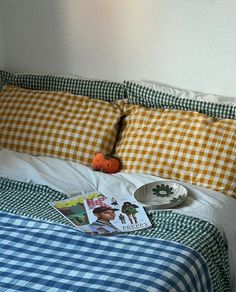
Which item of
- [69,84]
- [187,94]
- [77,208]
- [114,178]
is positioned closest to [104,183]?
[114,178]

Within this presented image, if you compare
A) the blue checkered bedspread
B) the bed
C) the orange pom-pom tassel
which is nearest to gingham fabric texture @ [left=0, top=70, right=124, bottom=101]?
the bed

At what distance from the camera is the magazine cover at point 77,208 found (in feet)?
7.59

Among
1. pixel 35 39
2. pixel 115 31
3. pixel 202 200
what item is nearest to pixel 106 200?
pixel 202 200

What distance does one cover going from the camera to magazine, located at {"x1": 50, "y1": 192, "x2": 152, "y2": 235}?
228 cm

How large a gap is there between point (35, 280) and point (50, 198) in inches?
24.5

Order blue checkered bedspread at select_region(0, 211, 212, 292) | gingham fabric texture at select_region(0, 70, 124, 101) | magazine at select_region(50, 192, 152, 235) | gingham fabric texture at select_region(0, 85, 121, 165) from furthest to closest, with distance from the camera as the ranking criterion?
1. gingham fabric texture at select_region(0, 70, 124, 101)
2. gingham fabric texture at select_region(0, 85, 121, 165)
3. magazine at select_region(50, 192, 152, 235)
4. blue checkered bedspread at select_region(0, 211, 212, 292)

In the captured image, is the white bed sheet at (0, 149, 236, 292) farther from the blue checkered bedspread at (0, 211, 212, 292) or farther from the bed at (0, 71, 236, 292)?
the blue checkered bedspread at (0, 211, 212, 292)

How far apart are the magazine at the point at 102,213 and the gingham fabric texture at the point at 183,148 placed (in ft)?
0.95

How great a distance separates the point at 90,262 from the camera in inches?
80.4

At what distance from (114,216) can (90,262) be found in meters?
0.36

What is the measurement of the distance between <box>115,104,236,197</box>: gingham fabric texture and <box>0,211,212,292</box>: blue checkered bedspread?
0.53 meters

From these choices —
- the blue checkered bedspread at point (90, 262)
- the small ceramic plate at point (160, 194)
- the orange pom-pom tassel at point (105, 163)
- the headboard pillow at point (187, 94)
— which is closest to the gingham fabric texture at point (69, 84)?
the headboard pillow at point (187, 94)

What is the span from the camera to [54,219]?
2.34 metres

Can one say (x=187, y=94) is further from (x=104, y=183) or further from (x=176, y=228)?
(x=176, y=228)
